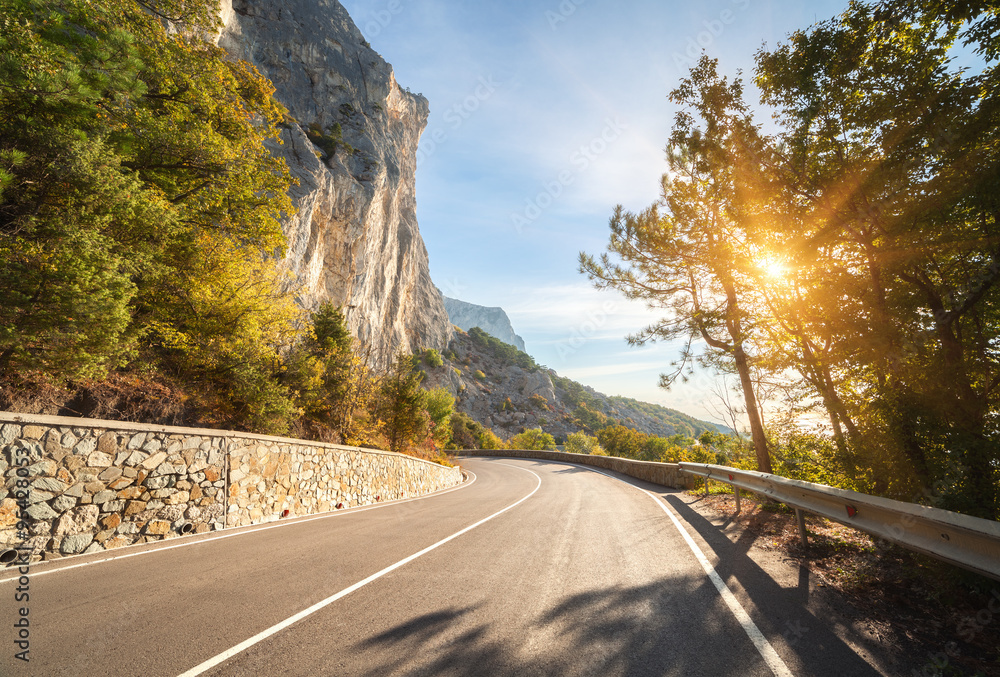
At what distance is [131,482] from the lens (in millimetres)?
5945

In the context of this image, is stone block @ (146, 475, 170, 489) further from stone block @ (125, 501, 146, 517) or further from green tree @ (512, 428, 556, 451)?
green tree @ (512, 428, 556, 451)

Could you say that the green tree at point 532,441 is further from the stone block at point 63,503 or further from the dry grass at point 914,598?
the stone block at point 63,503

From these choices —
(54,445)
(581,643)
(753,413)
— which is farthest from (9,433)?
(753,413)

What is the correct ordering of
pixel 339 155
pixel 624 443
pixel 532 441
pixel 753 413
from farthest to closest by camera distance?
pixel 532 441 → pixel 624 443 → pixel 339 155 → pixel 753 413

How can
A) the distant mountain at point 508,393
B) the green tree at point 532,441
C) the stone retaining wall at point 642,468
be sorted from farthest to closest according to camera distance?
the distant mountain at point 508,393 → the green tree at point 532,441 → the stone retaining wall at point 642,468

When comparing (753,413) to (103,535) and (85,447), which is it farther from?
(85,447)

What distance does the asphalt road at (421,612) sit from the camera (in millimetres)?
2549

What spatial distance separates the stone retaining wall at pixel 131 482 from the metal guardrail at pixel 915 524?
9.45 m

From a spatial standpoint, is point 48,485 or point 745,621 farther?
point 48,485

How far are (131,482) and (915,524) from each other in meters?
9.67

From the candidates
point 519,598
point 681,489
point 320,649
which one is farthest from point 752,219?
point 681,489

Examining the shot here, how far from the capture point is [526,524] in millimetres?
7531

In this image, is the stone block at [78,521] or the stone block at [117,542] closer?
the stone block at [78,521]

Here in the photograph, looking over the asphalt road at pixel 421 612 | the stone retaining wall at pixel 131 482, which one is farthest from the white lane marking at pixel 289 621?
the stone retaining wall at pixel 131 482
